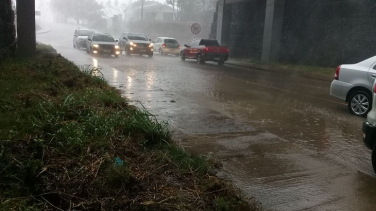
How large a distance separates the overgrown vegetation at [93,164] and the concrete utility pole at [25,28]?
9.81m

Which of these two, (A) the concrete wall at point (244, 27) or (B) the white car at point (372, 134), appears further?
(A) the concrete wall at point (244, 27)

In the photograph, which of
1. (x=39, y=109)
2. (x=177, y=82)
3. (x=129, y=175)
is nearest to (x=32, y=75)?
(x=39, y=109)

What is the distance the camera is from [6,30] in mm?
13664

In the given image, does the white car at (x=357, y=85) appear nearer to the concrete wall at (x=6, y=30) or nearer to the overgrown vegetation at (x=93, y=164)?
the overgrown vegetation at (x=93, y=164)

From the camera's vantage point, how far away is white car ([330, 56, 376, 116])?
908 cm

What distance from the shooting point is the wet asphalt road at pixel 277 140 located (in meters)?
4.69

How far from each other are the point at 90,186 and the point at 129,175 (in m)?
0.40

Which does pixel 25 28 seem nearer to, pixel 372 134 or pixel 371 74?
pixel 371 74

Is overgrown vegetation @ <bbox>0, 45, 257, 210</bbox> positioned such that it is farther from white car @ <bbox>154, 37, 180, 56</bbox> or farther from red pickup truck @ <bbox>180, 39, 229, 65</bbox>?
white car @ <bbox>154, 37, 180, 56</bbox>

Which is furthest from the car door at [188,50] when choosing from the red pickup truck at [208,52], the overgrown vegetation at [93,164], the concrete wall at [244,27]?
the overgrown vegetation at [93,164]

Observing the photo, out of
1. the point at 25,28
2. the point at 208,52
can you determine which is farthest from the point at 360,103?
the point at 208,52

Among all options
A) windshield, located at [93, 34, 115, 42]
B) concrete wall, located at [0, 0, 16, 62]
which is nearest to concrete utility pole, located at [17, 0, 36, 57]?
concrete wall, located at [0, 0, 16, 62]

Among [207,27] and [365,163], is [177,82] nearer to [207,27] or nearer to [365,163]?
[365,163]

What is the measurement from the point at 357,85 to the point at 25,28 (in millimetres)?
12567
